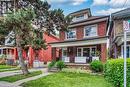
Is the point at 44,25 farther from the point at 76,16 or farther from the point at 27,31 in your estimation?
the point at 76,16

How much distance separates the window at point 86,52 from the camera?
35656 millimetres

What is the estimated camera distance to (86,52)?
3684cm

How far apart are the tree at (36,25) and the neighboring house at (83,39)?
5961 mm

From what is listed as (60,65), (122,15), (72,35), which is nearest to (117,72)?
(122,15)

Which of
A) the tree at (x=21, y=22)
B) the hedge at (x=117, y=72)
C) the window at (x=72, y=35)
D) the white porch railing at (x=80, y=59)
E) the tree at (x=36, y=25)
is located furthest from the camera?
the window at (x=72, y=35)

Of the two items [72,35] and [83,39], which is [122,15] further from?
[72,35]

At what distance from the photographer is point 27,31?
74.3 feet

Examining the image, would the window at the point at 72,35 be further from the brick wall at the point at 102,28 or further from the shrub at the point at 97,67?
the shrub at the point at 97,67

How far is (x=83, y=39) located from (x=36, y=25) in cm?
797

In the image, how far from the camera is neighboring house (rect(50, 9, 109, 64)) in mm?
32438

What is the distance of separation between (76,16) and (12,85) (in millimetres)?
21753

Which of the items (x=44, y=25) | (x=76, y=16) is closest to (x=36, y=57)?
(x=76, y=16)

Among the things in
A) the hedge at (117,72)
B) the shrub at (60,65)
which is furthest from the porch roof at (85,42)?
the hedge at (117,72)

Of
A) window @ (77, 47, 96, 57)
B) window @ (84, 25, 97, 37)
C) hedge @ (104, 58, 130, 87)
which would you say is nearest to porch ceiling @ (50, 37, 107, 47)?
window @ (84, 25, 97, 37)
